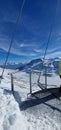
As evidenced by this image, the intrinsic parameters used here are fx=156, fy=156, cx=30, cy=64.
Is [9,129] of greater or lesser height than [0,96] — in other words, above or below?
below

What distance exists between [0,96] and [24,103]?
1.13 metres

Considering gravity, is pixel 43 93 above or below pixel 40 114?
above

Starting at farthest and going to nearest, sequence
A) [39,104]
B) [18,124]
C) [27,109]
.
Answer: [39,104] < [27,109] < [18,124]

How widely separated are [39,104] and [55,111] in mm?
712

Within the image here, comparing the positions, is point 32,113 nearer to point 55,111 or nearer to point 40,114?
point 40,114

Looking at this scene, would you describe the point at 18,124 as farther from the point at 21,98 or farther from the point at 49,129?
the point at 21,98

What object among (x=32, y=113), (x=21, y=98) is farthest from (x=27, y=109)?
(x=21, y=98)

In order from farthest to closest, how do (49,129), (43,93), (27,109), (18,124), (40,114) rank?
(43,93), (27,109), (40,114), (49,129), (18,124)

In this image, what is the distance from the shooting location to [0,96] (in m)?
4.80

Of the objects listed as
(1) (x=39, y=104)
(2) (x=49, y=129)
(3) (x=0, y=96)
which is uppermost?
(3) (x=0, y=96)

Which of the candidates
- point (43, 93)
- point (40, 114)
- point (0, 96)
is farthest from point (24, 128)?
point (43, 93)

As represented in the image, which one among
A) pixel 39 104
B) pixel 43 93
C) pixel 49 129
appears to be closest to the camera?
pixel 49 129

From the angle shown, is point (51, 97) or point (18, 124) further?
point (51, 97)

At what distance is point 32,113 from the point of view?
473 cm
